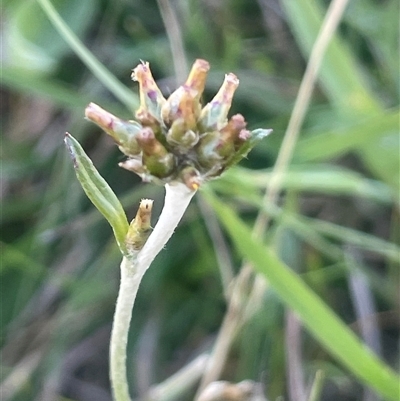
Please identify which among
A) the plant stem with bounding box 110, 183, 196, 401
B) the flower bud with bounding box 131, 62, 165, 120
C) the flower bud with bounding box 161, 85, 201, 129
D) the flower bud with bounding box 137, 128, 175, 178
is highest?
the flower bud with bounding box 131, 62, 165, 120

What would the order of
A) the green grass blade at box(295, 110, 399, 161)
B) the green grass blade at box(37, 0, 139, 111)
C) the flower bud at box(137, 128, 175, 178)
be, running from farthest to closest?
the green grass blade at box(295, 110, 399, 161), the green grass blade at box(37, 0, 139, 111), the flower bud at box(137, 128, 175, 178)

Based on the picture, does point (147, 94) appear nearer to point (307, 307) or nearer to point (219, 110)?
point (219, 110)

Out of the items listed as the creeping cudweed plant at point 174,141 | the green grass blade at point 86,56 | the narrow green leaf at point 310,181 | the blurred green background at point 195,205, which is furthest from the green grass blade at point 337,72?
the creeping cudweed plant at point 174,141

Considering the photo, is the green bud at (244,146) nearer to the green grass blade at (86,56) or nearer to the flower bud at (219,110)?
the flower bud at (219,110)

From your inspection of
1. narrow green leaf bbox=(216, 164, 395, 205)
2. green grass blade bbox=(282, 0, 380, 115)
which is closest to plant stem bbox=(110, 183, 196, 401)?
narrow green leaf bbox=(216, 164, 395, 205)

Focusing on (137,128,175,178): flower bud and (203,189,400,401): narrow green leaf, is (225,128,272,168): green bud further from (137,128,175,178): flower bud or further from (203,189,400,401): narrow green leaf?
(203,189,400,401): narrow green leaf

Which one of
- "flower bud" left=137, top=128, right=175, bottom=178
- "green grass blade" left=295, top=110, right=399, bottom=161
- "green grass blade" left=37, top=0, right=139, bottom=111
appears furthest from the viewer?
"green grass blade" left=295, top=110, right=399, bottom=161
